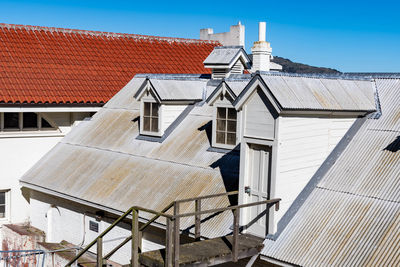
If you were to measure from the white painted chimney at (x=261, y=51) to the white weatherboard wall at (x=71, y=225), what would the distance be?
6.55 m

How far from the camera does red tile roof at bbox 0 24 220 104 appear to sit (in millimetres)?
19656

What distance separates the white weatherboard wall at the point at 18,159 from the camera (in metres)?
18.9

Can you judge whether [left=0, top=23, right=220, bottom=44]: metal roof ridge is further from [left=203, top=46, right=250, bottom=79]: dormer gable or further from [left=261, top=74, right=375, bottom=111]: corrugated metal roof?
[left=261, top=74, right=375, bottom=111]: corrugated metal roof

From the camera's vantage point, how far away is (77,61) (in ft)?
71.9

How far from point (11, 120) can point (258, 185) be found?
35.9 feet

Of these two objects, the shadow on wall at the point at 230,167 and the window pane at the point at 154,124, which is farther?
the window pane at the point at 154,124

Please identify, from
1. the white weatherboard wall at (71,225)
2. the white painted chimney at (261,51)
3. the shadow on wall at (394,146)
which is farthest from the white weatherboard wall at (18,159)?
the shadow on wall at (394,146)

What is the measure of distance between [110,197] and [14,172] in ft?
18.3

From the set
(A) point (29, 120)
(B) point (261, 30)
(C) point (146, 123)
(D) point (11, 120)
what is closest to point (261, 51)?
(B) point (261, 30)

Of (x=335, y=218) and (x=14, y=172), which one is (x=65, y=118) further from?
(x=335, y=218)

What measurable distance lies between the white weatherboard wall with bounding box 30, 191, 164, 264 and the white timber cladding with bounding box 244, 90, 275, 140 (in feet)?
15.4

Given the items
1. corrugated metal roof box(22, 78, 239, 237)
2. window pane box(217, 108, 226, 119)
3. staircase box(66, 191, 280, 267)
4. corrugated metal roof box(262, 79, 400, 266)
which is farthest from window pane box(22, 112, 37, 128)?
corrugated metal roof box(262, 79, 400, 266)

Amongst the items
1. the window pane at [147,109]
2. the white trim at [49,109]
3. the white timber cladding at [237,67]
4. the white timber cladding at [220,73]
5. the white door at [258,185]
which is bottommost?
the white door at [258,185]

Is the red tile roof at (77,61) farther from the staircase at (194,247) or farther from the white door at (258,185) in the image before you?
the white door at (258,185)
